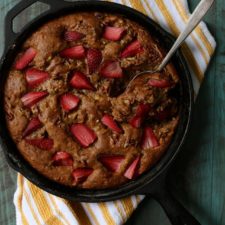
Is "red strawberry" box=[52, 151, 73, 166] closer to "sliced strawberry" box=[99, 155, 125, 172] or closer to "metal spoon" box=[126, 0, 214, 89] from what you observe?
"sliced strawberry" box=[99, 155, 125, 172]

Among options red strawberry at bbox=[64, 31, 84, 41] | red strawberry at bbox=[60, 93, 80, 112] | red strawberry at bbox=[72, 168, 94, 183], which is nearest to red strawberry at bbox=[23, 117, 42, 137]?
red strawberry at bbox=[60, 93, 80, 112]

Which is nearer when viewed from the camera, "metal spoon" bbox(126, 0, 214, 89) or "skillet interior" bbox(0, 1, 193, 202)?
"metal spoon" bbox(126, 0, 214, 89)

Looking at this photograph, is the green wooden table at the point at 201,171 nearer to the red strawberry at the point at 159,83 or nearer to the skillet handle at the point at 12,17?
the red strawberry at the point at 159,83

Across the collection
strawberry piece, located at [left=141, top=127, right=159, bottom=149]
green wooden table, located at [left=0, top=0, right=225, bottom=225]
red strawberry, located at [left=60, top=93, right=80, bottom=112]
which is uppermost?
red strawberry, located at [left=60, top=93, right=80, bottom=112]

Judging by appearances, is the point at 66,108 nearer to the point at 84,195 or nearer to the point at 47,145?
the point at 47,145

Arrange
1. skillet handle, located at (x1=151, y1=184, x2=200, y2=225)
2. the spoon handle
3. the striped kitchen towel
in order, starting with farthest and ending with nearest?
the striped kitchen towel → skillet handle, located at (x1=151, y1=184, x2=200, y2=225) → the spoon handle

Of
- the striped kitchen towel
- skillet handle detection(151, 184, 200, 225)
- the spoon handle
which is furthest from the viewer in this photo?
the striped kitchen towel

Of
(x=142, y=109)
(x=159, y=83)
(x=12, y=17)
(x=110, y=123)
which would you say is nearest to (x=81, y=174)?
(x=110, y=123)

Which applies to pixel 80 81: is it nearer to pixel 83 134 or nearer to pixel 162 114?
pixel 83 134
